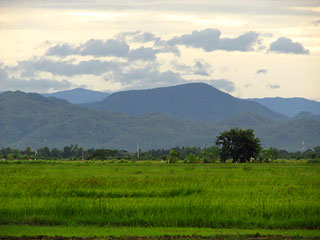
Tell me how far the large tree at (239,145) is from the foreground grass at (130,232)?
3241 inches

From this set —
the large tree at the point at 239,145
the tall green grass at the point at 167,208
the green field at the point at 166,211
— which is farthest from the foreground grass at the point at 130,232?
the large tree at the point at 239,145

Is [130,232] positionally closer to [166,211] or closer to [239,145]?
[166,211]

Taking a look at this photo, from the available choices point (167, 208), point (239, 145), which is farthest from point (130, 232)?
point (239, 145)

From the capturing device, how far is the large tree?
10700 centimetres

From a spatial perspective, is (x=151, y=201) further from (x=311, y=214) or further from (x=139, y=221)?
(x=311, y=214)

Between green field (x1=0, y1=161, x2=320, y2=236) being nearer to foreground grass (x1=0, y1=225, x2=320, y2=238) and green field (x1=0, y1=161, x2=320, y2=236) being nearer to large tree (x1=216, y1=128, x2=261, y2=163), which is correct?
foreground grass (x1=0, y1=225, x2=320, y2=238)

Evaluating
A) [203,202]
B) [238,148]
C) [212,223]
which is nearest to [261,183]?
[203,202]

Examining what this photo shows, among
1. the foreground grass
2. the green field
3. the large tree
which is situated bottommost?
the foreground grass

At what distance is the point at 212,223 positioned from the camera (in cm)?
2664

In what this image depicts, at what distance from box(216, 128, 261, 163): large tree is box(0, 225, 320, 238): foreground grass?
3241 inches

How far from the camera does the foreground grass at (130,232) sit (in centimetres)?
2381

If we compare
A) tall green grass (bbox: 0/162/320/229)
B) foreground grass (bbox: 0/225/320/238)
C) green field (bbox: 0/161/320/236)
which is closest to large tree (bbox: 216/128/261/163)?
tall green grass (bbox: 0/162/320/229)

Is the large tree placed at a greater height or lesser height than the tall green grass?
greater

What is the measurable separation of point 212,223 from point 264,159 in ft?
Result: 274
